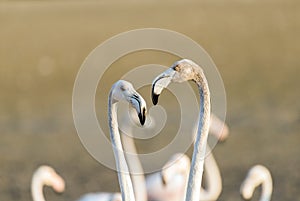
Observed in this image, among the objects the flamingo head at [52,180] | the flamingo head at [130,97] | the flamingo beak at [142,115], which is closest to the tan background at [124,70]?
the flamingo head at [52,180]

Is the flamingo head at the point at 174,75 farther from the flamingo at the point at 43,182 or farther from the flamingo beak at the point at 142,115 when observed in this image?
the flamingo at the point at 43,182

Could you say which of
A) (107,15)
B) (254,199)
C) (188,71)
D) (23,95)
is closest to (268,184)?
(254,199)

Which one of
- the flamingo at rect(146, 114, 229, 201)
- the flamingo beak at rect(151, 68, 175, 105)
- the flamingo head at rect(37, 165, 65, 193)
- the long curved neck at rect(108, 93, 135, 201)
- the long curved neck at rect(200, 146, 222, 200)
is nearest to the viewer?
the flamingo beak at rect(151, 68, 175, 105)

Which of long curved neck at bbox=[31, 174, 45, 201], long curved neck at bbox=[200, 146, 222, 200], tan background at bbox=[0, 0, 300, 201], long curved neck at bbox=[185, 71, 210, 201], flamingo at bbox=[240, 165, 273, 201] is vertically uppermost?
tan background at bbox=[0, 0, 300, 201]

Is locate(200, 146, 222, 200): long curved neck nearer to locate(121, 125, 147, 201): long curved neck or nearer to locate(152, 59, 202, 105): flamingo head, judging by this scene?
locate(121, 125, 147, 201): long curved neck

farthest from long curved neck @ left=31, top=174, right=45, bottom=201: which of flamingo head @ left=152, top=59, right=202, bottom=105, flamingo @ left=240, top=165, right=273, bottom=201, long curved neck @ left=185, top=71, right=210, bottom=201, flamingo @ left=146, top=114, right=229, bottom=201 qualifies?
flamingo head @ left=152, top=59, right=202, bottom=105

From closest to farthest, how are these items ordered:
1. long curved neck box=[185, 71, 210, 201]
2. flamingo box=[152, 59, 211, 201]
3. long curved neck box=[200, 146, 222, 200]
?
flamingo box=[152, 59, 211, 201], long curved neck box=[185, 71, 210, 201], long curved neck box=[200, 146, 222, 200]

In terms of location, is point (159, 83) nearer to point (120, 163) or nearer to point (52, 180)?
point (120, 163)

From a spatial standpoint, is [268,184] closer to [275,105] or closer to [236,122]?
[236,122]

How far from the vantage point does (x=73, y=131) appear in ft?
39.8

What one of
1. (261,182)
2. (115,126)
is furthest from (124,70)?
(115,126)

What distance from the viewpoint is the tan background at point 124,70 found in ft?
33.3

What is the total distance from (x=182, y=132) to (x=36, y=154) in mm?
1619

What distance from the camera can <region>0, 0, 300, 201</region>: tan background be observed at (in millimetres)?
10148
